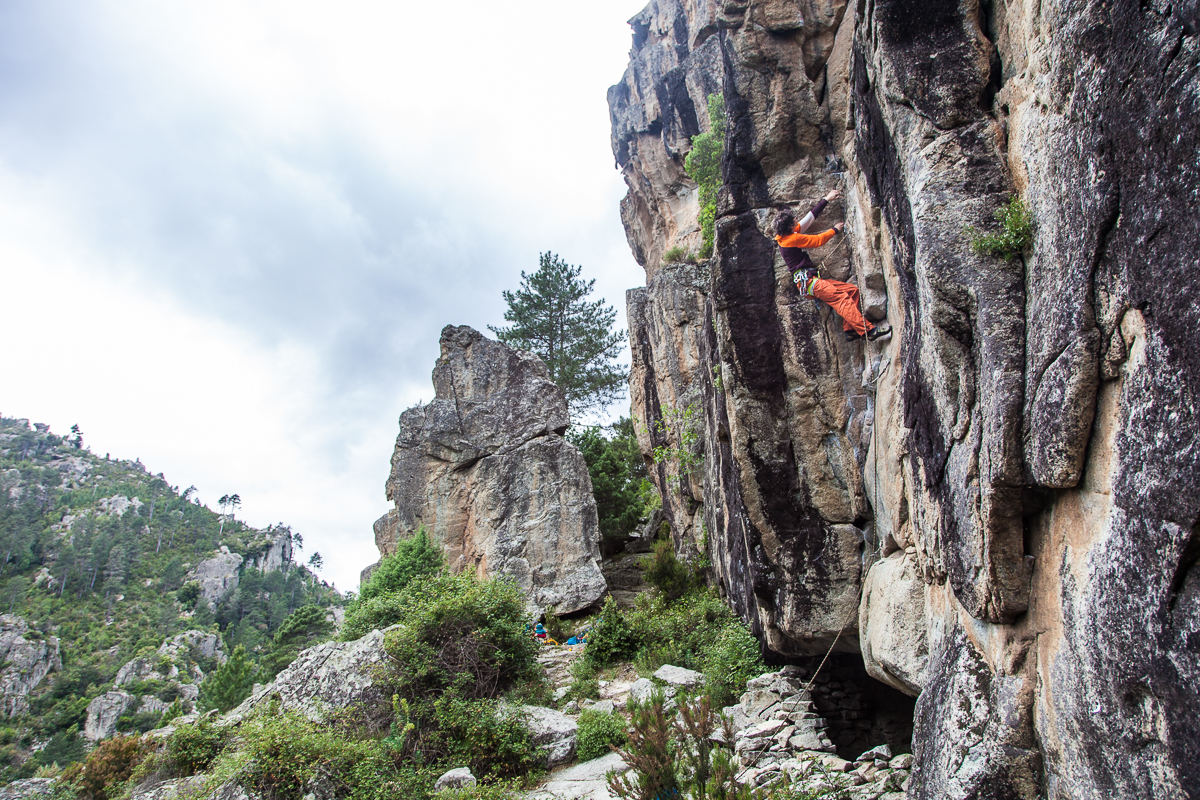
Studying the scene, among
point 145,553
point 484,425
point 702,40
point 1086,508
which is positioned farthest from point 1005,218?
point 145,553

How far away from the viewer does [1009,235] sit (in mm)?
4699

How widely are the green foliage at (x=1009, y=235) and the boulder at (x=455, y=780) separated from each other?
912 cm

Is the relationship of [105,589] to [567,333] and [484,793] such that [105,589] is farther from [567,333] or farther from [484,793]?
[484,793]

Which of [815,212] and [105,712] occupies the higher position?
[815,212]

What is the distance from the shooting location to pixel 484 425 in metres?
21.7

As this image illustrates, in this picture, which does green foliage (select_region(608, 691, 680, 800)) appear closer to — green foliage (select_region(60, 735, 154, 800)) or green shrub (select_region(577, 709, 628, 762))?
green shrub (select_region(577, 709, 628, 762))

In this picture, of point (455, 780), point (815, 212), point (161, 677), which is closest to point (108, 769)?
point (455, 780)

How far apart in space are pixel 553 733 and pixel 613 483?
14.1 m

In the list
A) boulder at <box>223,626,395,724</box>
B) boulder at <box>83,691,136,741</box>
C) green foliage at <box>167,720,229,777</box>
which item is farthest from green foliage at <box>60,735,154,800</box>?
boulder at <box>83,691,136,741</box>

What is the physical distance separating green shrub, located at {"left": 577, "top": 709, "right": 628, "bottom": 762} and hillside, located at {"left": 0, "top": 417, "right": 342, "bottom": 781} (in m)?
40.4

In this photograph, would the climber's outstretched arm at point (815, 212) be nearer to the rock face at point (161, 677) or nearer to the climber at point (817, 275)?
the climber at point (817, 275)

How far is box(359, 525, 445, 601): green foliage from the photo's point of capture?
1816 cm

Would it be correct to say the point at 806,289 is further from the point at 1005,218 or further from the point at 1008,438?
the point at 1008,438

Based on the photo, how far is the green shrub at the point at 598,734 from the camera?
391 inches
